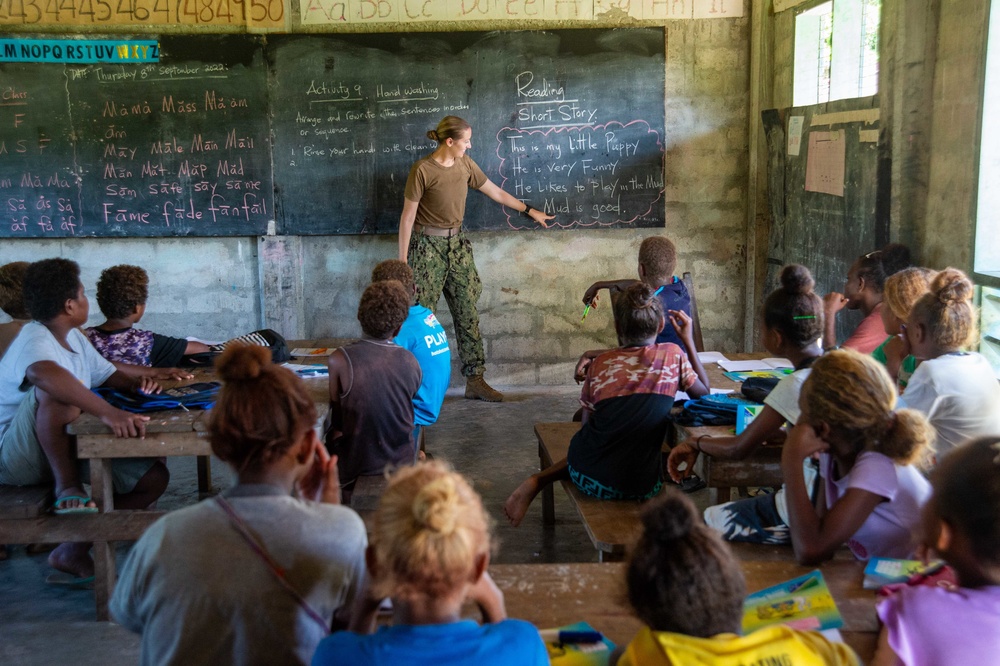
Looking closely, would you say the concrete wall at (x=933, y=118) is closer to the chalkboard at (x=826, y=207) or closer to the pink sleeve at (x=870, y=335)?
the chalkboard at (x=826, y=207)

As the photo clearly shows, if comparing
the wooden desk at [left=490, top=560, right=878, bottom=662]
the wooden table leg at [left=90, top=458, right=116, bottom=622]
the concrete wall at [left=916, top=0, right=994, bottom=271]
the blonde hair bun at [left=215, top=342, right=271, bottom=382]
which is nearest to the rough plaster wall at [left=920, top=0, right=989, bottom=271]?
the concrete wall at [left=916, top=0, right=994, bottom=271]

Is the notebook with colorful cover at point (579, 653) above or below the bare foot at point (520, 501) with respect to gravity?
above

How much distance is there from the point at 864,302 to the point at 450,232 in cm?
288

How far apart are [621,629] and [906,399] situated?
1429 mm

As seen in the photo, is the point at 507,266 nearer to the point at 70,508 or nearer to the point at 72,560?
the point at 72,560

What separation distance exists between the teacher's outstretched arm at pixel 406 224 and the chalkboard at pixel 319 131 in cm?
47

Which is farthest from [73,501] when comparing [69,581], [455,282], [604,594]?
[455,282]

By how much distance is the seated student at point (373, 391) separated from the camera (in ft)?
10.7

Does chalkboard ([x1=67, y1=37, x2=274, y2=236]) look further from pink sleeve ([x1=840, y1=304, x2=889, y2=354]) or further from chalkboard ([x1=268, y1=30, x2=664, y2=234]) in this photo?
pink sleeve ([x1=840, y1=304, x2=889, y2=354])

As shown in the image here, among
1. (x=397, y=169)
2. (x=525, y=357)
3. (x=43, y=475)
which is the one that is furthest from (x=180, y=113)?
(x=43, y=475)

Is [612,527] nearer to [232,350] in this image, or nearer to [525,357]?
[232,350]

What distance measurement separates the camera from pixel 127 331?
11.8 feet

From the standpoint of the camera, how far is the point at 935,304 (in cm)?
274

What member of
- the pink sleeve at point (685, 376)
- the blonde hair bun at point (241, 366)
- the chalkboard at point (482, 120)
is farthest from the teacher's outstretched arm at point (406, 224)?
the blonde hair bun at point (241, 366)
